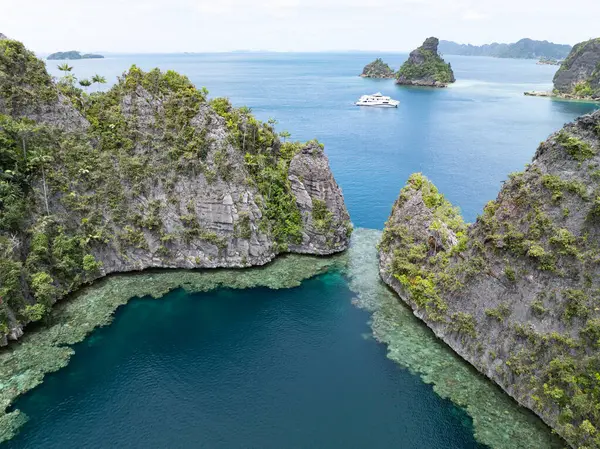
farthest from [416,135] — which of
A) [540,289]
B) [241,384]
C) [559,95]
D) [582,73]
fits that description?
[582,73]

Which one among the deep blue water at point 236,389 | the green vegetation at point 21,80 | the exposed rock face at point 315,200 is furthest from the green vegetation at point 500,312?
the green vegetation at point 21,80

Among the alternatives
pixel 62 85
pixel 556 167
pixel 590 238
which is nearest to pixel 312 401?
pixel 590 238

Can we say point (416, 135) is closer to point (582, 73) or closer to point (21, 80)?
point (21, 80)

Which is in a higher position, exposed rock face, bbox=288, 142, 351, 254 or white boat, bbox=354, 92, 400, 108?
white boat, bbox=354, 92, 400, 108

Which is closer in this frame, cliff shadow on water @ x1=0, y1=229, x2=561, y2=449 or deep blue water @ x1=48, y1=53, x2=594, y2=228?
cliff shadow on water @ x1=0, y1=229, x2=561, y2=449

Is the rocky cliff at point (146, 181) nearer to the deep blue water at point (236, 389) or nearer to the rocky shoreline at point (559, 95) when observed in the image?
the deep blue water at point (236, 389)

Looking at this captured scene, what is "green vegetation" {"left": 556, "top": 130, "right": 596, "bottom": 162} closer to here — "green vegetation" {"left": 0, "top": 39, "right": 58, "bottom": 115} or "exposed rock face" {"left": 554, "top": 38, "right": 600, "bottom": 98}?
"green vegetation" {"left": 0, "top": 39, "right": 58, "bottom": 115}

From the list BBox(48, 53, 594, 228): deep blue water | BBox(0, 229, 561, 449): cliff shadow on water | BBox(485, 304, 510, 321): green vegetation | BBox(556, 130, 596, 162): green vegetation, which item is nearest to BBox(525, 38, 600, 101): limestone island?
BBox(48, 53, 594, 228): deep blue water
